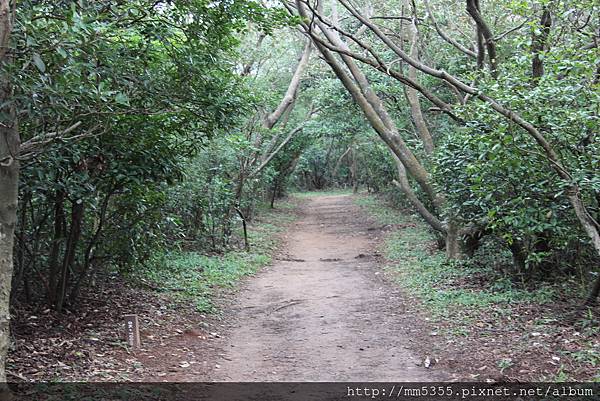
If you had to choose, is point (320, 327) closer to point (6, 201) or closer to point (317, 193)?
point (6, 201)

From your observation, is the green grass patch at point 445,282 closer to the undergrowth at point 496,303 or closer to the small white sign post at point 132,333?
the undergrowth at point 496,303

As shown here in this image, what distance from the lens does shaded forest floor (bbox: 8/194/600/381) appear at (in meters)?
6.33

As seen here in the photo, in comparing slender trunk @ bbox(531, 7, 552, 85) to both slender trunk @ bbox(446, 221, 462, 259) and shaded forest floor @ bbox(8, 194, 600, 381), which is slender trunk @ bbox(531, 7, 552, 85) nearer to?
shaded forest floor @ bbox(8, 194, 600, 381)

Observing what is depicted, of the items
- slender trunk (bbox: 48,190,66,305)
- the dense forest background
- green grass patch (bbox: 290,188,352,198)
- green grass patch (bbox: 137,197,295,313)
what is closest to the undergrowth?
the dense forest background

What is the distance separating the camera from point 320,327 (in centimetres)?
867

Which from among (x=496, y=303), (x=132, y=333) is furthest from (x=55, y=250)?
(x=496, y=303)

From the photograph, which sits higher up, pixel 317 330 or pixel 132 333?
pixel 132 333

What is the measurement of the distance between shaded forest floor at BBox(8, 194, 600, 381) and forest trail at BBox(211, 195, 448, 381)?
0.02m

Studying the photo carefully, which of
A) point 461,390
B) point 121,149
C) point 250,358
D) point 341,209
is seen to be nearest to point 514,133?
point 461,390

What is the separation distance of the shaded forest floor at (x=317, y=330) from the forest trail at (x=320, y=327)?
0.08 ft

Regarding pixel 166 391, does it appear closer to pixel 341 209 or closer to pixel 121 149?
pixel 121 149

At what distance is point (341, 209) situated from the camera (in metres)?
31.1

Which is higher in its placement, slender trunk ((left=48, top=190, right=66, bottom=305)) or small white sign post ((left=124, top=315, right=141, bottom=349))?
slender trunk ((left=48, top=190, right=66, bottom=305))

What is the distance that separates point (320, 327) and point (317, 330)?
0.16 metres
